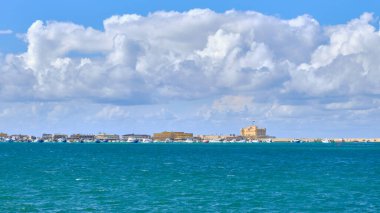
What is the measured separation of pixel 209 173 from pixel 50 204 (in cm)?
5264

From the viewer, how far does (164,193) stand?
8131 centimetres

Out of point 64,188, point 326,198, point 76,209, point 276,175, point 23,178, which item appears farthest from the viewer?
point 276,175

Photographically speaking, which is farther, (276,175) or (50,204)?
(276,175)

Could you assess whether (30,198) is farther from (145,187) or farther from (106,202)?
(145,187)

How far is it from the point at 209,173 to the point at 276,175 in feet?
45.0

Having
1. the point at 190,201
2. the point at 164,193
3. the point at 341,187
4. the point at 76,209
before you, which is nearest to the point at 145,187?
the point at 164,193

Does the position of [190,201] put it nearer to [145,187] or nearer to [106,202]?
[106,202]

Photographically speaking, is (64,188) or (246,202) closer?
(246,202)

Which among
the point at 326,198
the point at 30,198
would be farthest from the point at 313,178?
the point at 30,198

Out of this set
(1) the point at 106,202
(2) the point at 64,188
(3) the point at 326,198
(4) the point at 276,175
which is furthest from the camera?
(4) the point at 276,175

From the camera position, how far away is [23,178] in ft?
342

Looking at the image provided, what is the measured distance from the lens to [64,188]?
86.7 meters

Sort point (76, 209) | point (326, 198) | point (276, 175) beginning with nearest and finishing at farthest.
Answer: point (76, 209) < point (326, 198) < point (276, 175)

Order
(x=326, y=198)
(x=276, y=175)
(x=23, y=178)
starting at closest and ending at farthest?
(x=326, y=198), (x=23, y=178), (x=276, y=175)
